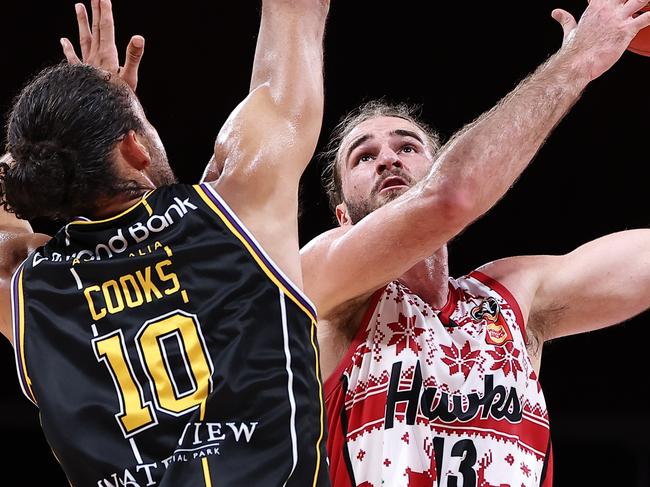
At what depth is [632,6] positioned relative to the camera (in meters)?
2.60

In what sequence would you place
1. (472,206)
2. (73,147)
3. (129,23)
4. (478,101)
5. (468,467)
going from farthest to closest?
(478,101)
(129,23)
(468,467)
(472,206)
(73,147)

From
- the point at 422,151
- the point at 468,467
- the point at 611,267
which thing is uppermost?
the point at 422,151

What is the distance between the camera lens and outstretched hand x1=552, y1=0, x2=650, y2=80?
8.32 ft

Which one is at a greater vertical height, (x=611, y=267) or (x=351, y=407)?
(x=611, y=267)

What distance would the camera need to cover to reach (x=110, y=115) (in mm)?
1992

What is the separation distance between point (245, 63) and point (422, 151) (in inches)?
117

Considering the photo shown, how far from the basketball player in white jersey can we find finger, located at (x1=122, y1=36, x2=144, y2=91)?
2.18ft

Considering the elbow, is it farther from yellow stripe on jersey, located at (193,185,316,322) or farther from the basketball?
the basketball

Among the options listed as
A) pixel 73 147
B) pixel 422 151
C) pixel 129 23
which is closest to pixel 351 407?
pixel 422 151

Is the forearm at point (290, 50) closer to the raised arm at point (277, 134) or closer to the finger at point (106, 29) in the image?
the raised arm at point (277, 134)

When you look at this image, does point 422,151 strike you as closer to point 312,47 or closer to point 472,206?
point 472,206

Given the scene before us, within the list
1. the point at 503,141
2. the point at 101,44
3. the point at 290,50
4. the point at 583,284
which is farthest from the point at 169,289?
the point at 583,284

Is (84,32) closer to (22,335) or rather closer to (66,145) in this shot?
(66,145)

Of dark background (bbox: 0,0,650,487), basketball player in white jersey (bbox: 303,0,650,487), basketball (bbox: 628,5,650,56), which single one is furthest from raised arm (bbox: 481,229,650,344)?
dark background (bbox: 0,0,650,487)
